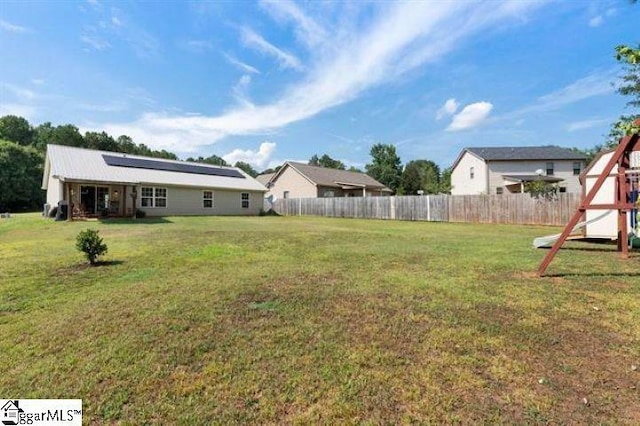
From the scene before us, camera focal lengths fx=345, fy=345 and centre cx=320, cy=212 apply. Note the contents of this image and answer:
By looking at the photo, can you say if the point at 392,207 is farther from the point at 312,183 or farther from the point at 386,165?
the point at 386,165

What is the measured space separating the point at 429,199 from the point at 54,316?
846 inches

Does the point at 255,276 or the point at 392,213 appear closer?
the point at 255,276

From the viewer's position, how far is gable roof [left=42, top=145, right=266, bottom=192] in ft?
64.5

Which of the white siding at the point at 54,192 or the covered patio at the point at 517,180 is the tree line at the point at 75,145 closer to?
the covered patio at the point at 517,180

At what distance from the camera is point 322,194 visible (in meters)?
34.0

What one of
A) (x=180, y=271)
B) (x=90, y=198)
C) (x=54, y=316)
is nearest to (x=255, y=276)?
(x=180, y=271)

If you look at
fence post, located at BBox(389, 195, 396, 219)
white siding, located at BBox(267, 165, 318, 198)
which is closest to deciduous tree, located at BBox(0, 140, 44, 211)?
white siding, located at BBox(267, 165, 318, 198)

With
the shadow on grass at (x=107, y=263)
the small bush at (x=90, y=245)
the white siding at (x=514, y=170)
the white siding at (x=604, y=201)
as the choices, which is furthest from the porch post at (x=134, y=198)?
the white siding at (x=514, y=170)

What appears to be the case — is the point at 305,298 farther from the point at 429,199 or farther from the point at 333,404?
the point at 429,199

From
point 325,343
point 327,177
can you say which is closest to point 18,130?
point 327,177

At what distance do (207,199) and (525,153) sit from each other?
29.4m

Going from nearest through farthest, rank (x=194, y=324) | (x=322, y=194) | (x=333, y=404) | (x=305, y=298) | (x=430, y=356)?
1. (x=333, y=404)
2. (x=430, y=356)
3. (x=194, y=324)
4. (x=305, y=298)
5. (x=322, y=194)

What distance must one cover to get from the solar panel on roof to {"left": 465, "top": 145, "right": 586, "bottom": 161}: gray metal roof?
23.2 m

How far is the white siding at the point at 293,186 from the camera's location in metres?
33.8
